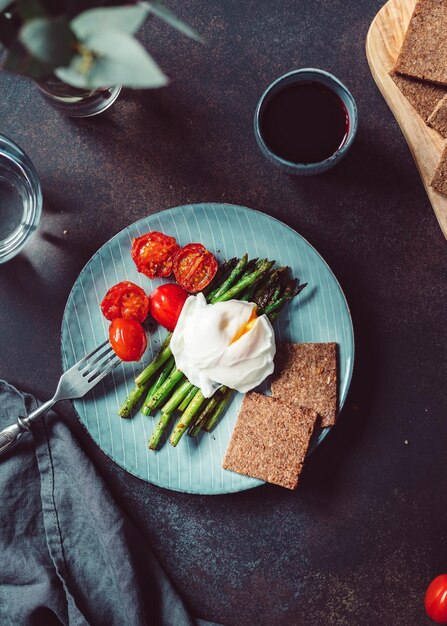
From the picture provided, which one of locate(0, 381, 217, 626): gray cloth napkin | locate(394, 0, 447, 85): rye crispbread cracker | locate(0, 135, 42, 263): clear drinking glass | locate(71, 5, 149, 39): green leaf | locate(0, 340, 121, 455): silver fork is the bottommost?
locate(0, 381, 217, 626): gray cloth napkin

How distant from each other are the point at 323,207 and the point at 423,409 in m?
0.79

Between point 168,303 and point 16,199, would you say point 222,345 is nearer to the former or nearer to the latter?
point 168,303

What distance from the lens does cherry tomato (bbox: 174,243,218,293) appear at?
219 centimetres

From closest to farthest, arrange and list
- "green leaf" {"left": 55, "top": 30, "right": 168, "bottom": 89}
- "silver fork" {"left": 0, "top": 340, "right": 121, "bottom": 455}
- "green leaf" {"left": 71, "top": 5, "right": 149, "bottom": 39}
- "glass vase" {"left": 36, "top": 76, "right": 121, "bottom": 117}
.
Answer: "green leaf" {"left": 55, "top": 30, "right": 168, "bottom": 89}
"green leaf" {"left": 71, "top": 5, "right": 149, "bottom": 39}
"glass vase" {"left": 36, "top": 76, "right": 121, "bottom": 117}
"silver fork" {"left": 0, "top": 340, "right": 121, "bottom": 455}

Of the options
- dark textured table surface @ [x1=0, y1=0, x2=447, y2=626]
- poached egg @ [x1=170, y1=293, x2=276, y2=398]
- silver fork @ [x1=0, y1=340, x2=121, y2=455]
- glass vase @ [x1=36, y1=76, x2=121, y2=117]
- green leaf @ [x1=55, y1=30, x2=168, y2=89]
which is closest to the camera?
green leaf @ [x1=55, y1=30, x2=168, y2=89]

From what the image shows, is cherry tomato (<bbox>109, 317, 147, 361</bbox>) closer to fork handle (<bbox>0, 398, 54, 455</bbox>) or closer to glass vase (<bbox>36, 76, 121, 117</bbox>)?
fork handle (<bbox>0, 398, 54, 455</bbox>)

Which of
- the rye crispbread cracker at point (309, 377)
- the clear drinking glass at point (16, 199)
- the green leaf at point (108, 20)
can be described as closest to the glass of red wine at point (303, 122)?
the rye crispbread cracker at point (309, 377)

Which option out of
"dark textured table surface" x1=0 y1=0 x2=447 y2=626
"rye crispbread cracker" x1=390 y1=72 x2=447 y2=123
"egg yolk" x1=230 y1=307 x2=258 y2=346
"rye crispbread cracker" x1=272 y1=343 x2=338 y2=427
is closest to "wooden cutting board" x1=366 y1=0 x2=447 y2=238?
"rye crispbread cracker" x1=390 y1=72 x2=447 y2=123

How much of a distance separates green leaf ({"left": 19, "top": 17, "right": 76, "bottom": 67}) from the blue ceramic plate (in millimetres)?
1041

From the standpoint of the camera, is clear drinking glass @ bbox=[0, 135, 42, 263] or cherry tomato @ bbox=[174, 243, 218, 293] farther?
clear drinking glass @ bbox=[0, 135, 42, 263]

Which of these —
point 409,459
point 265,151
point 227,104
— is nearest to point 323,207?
point 265,151

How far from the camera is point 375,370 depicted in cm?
235

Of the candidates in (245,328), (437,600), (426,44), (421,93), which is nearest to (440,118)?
(421,93)

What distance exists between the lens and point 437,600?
2.26m
